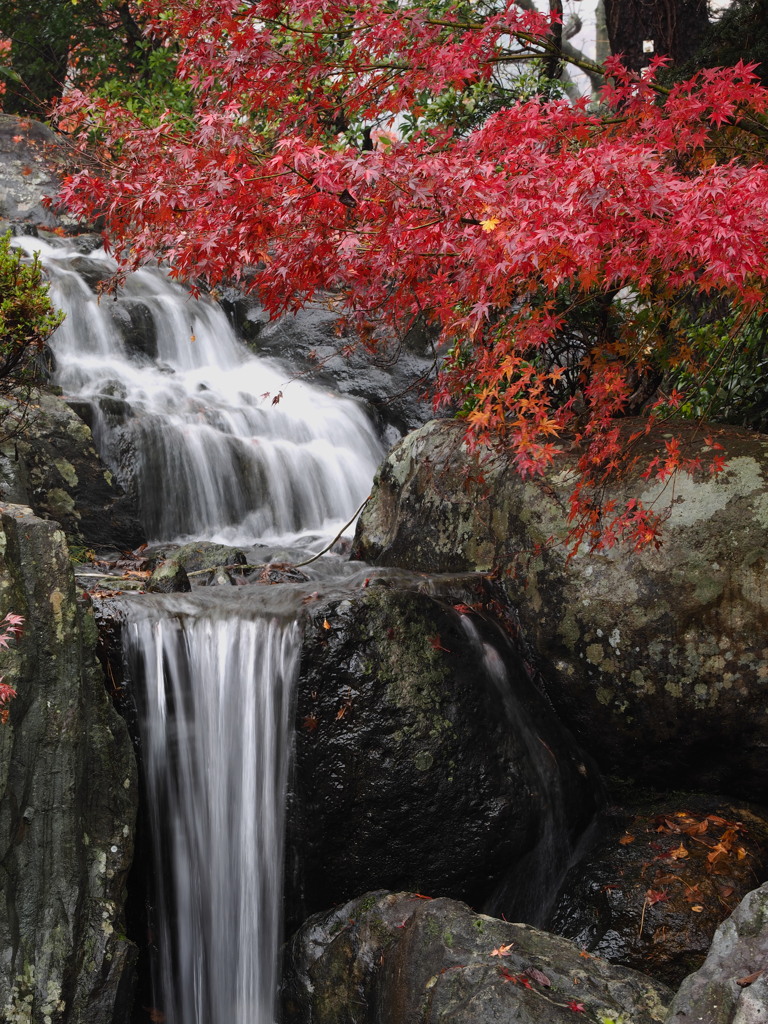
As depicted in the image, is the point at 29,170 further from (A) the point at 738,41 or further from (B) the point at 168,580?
(A) the point at 738,41

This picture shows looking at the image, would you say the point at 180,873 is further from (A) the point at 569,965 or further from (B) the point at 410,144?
(B) the point at 410,144

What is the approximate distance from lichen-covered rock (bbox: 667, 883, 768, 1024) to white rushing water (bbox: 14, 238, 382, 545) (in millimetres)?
5541

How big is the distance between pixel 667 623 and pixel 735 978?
8.19 feet

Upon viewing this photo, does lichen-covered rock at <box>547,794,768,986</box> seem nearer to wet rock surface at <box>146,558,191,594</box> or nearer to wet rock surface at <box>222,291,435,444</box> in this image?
wet rock surface at <box>146,558,191,594</box>

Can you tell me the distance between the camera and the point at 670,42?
645cm

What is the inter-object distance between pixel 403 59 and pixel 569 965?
4.54m

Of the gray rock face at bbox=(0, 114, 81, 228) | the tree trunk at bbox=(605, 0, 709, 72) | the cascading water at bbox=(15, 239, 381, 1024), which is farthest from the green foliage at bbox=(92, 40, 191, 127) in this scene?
the tree trunk at bbox=(605, 0, 709, 72)

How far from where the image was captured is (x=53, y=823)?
3.55 meters

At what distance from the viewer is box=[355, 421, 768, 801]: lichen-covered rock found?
4684 mm

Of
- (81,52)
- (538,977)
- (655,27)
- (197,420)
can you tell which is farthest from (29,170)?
(538,977)

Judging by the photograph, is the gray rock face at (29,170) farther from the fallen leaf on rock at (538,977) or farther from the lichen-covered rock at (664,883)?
the fallen leaf on rock at (538,977)

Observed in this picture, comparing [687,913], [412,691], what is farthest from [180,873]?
[687,913]

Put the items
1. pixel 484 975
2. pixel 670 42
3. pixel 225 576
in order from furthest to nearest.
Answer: pixel 670 42, pixel 225 576, pixel 484 975

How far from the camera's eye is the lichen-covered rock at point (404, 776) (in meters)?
4.46
